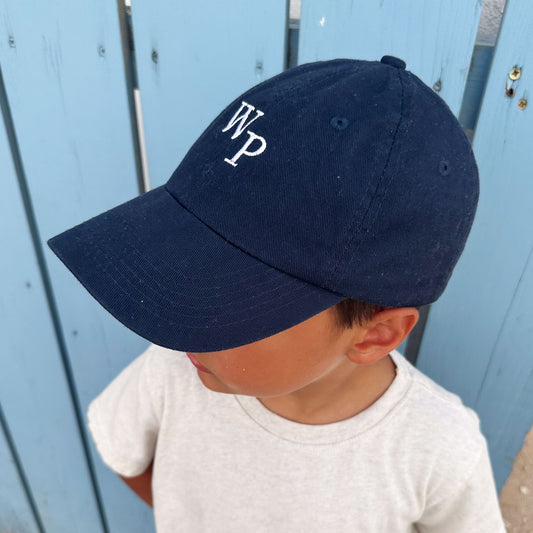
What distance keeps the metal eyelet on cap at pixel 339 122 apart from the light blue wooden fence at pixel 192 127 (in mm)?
282

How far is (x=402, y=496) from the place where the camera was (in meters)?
0.81

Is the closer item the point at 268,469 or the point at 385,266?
the point at 385,266

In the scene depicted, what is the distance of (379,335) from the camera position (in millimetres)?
674

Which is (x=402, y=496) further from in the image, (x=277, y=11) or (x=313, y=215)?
(x=277, y=11)

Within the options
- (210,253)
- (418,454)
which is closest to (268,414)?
(418,454)

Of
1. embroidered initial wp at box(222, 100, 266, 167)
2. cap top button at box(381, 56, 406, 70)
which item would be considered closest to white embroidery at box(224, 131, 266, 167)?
embroidered initial wp at box(222, 100, 266, 167)

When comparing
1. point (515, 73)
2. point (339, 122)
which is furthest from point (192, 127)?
point (515, 73)

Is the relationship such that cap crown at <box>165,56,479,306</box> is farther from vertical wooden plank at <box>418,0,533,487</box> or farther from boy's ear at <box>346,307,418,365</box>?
vertical wooden plank at <box>418,0,533,487</box>

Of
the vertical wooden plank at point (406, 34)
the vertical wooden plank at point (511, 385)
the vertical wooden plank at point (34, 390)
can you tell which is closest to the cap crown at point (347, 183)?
the vertical wooden plank at point (406, 34)


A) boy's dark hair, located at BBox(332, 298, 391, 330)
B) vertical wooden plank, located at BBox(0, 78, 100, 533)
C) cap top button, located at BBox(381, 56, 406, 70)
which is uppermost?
cap top button, located at BBox(381, 56, 406, 70)

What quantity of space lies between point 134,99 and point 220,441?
0.65m

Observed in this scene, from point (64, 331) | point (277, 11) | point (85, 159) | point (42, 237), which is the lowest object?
point (64, 331)

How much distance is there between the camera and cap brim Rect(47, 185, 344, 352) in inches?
22.9

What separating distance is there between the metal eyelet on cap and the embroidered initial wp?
8 centimetres
